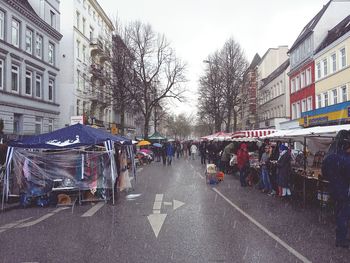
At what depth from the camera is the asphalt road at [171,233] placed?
20.7 feet

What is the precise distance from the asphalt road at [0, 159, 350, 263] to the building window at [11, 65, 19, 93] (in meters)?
20.6

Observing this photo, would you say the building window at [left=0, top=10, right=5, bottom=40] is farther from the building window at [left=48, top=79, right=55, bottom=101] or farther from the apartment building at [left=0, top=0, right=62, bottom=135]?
the building window at [left=48, top=79, right=55, bottom=101]

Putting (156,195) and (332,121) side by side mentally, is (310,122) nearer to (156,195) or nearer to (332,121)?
(332,121)

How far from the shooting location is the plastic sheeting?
42.2ft

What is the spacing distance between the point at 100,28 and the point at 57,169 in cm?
4956

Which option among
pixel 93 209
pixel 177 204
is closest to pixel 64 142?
pixel 93 209

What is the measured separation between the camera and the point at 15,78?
101 ft

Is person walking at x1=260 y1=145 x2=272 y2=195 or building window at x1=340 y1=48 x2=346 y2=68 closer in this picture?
person walking at x1=260 y1=145 x2=272 y2=195

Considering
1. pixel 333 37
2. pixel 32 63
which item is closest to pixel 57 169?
pixel 32 63

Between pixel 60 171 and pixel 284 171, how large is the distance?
7235 millimetres

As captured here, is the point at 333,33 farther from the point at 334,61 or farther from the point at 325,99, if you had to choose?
the point at 325,99

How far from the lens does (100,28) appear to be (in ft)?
195

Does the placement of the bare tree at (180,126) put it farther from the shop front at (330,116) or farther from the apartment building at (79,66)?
the shop front at (330,116)

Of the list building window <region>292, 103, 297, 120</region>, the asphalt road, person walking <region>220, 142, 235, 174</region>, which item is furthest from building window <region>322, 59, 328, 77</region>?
the asphalt road
